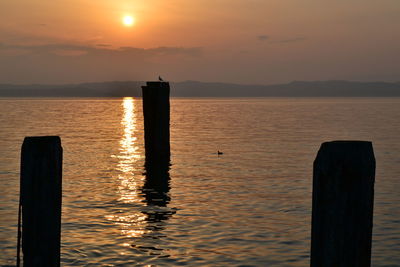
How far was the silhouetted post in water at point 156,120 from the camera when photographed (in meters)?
17.3

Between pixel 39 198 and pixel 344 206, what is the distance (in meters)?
2.91

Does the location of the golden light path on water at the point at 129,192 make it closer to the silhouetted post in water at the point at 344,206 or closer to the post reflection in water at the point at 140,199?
the post reflection in water at the point at 140,199

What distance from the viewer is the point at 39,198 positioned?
499 centimetres

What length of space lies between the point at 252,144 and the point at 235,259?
21.8 metres

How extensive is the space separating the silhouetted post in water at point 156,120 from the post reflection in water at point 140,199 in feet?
2.51

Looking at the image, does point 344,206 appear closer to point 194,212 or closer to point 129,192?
point 194,212

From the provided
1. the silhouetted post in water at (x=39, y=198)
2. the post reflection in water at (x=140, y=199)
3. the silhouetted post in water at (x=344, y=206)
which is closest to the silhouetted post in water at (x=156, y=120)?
the post reflection in water at (x=140, y=199)

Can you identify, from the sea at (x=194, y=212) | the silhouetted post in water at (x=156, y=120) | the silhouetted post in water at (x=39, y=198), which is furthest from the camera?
the silhouetted post in water at (x=156, y=120)

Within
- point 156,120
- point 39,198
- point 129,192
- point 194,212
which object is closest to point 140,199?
point 129,192

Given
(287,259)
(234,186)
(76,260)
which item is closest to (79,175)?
(234,186)

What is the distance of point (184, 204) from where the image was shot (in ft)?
43.0

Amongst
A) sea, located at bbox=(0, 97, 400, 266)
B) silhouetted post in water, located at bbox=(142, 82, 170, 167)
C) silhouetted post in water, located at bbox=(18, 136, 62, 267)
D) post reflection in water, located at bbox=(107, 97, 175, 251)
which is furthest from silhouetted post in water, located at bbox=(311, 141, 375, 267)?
silhouetted post in water, located at bbox=(142, 82, 170, 167)

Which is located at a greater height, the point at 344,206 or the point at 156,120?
the point at 156,120

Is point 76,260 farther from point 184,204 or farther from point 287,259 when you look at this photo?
point 184,204
